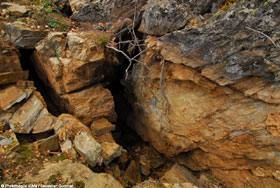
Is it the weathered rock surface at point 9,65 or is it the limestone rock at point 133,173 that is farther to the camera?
the limestone rock at point 133,173

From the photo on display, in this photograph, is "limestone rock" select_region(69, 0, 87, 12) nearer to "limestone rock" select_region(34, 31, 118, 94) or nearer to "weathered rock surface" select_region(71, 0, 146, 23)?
"weathered rock surface" select_region(71, 0, 146, 23)

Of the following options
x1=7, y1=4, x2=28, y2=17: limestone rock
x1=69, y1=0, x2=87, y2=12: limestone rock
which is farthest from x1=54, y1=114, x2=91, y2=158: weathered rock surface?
x1=69, y1=0, x2=87, y2=12: limestone rock

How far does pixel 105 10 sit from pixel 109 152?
5.48 metres

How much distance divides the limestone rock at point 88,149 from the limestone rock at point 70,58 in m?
2.02

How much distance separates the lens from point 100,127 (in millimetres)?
6164

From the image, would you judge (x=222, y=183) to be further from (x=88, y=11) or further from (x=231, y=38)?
(x=88, y=11)

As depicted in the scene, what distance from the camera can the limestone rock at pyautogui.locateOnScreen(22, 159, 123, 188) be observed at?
382cm

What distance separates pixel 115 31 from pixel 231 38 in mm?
4142

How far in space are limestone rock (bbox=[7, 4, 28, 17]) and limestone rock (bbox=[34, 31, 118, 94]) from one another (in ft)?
4.59

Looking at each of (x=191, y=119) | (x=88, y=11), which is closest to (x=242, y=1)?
(x=191, y=119)

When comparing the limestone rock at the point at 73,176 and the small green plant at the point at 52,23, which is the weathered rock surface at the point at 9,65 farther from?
the limestone rock at the point at 73,176

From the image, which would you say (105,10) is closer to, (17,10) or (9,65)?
(17,10)

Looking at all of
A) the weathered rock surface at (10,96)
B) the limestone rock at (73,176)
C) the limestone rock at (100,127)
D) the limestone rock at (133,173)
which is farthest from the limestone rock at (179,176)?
the weathered rock surface at (10,96)

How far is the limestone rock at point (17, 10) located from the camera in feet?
20.0
